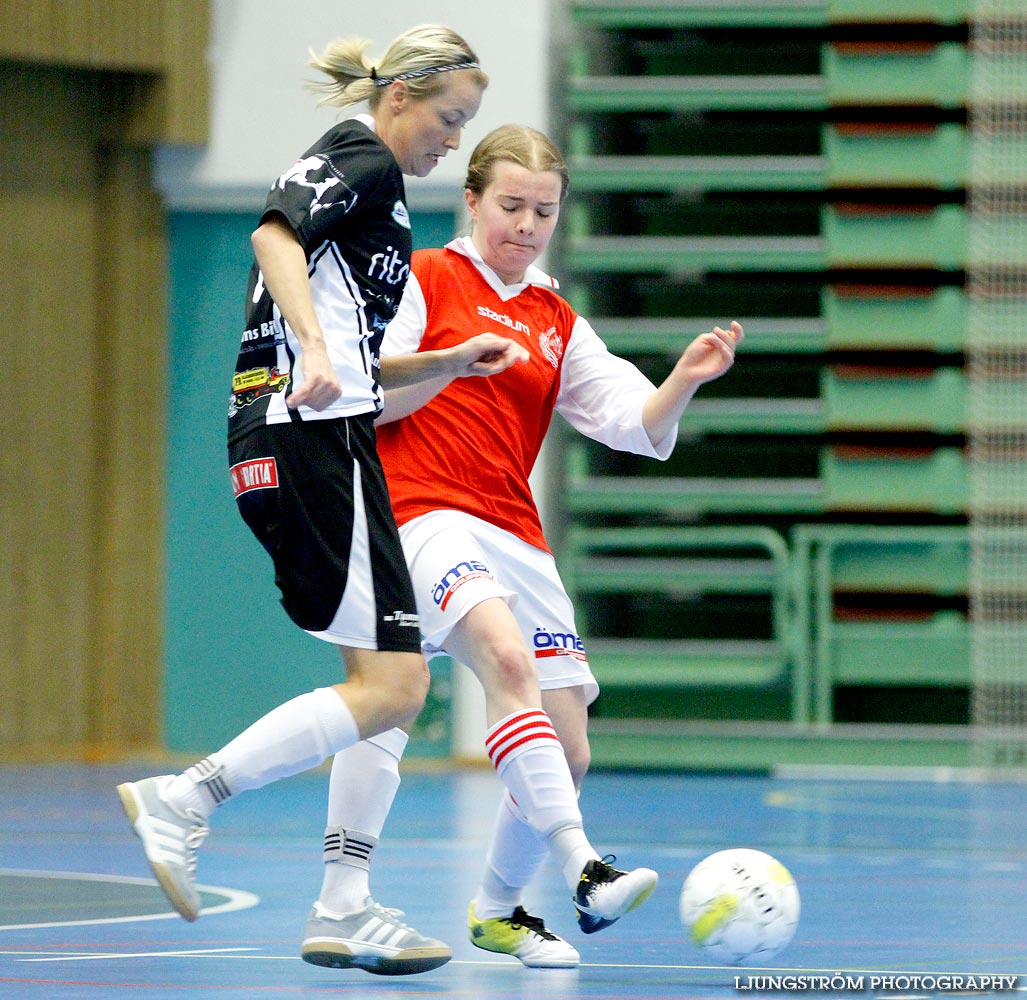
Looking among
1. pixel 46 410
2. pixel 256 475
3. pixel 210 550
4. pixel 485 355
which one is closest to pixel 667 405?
pixel 485 355

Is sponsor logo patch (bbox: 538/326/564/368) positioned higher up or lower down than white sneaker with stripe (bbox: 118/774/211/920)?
higher up

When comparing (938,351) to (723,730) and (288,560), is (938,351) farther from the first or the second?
(288,560)

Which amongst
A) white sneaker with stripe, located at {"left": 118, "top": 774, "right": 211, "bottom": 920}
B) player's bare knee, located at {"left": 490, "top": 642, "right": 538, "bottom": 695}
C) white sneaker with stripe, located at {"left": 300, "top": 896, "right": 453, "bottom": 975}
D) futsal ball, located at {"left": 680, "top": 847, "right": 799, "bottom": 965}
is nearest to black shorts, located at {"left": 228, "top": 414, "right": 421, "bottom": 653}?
player's bare knee, located at {"left": 490, "top": 642, "right": 538, "bottom": 695}

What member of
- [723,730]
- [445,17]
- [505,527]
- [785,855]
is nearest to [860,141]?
[445,17]

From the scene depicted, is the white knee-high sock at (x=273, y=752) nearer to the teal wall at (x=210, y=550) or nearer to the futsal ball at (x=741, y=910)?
the futsal ball at (x=741, y=910)

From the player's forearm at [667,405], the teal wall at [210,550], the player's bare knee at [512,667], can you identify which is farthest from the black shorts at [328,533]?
the teal wall at [210,550]

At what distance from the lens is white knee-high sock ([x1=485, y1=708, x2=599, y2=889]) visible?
3.69 metres

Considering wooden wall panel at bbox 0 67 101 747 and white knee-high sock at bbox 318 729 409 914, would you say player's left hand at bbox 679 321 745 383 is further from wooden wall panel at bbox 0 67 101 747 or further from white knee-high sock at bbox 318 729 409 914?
wooden wall panel at bbox 0 67 101 747

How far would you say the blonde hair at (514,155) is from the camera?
4059 mm

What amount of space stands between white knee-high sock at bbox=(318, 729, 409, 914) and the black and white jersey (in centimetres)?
73

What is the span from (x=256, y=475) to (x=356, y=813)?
781 millimetres

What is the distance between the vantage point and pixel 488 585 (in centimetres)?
382

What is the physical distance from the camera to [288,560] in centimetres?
349

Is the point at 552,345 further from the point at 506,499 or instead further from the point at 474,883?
the point at 474,883
